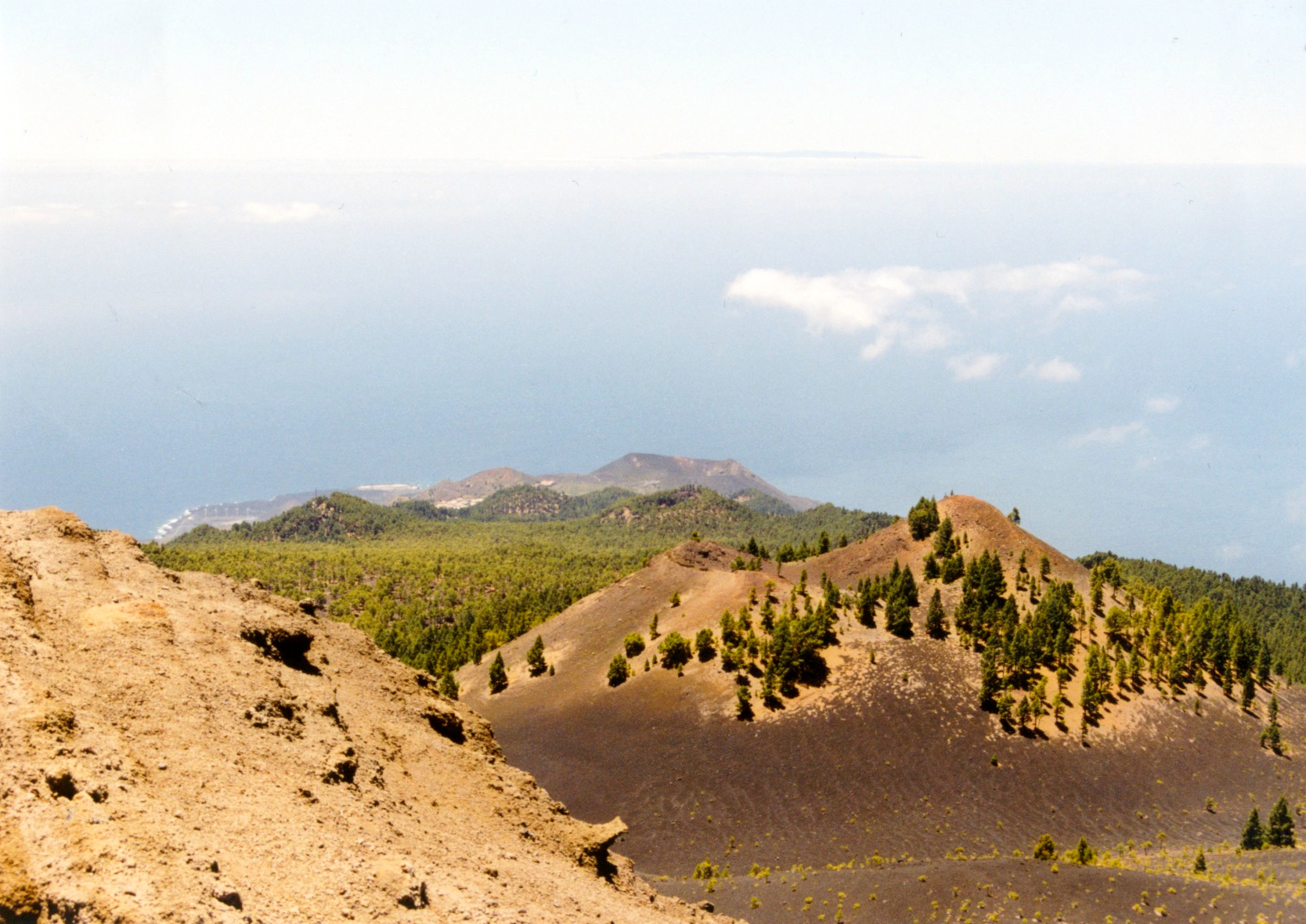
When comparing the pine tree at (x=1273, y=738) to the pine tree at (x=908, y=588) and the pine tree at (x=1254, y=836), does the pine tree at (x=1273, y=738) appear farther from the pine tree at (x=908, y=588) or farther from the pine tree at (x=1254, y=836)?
the pine tree at (x=908, y=588)

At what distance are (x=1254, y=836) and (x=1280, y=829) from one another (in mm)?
1806

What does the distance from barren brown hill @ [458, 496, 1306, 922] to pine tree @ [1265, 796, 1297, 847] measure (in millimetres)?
2787

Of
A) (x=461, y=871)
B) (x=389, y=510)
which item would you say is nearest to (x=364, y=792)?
(x=461, y=871)

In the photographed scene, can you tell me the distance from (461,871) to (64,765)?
25.2 feet

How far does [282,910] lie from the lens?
12070 mm

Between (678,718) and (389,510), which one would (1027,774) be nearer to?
(678,718)

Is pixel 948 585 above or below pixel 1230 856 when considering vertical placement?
above

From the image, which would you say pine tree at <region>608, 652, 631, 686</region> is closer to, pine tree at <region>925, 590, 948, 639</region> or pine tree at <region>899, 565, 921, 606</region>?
pine tree at <region>899, 565, 921, 606</region>

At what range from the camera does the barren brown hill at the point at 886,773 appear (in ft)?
126

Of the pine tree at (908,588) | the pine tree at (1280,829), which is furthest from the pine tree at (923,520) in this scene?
the pine tree at (1280,829)

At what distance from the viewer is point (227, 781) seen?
48.4 ft

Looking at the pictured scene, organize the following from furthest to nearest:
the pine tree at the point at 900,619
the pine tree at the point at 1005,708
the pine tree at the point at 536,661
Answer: the pine tree at the point at 536,661 → the pine tree at the point at 900,619 → the pine tree at the point at 1005,708

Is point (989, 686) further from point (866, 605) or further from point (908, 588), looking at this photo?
point (908, 588)

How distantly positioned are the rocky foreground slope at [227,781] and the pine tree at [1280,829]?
42.2 m
